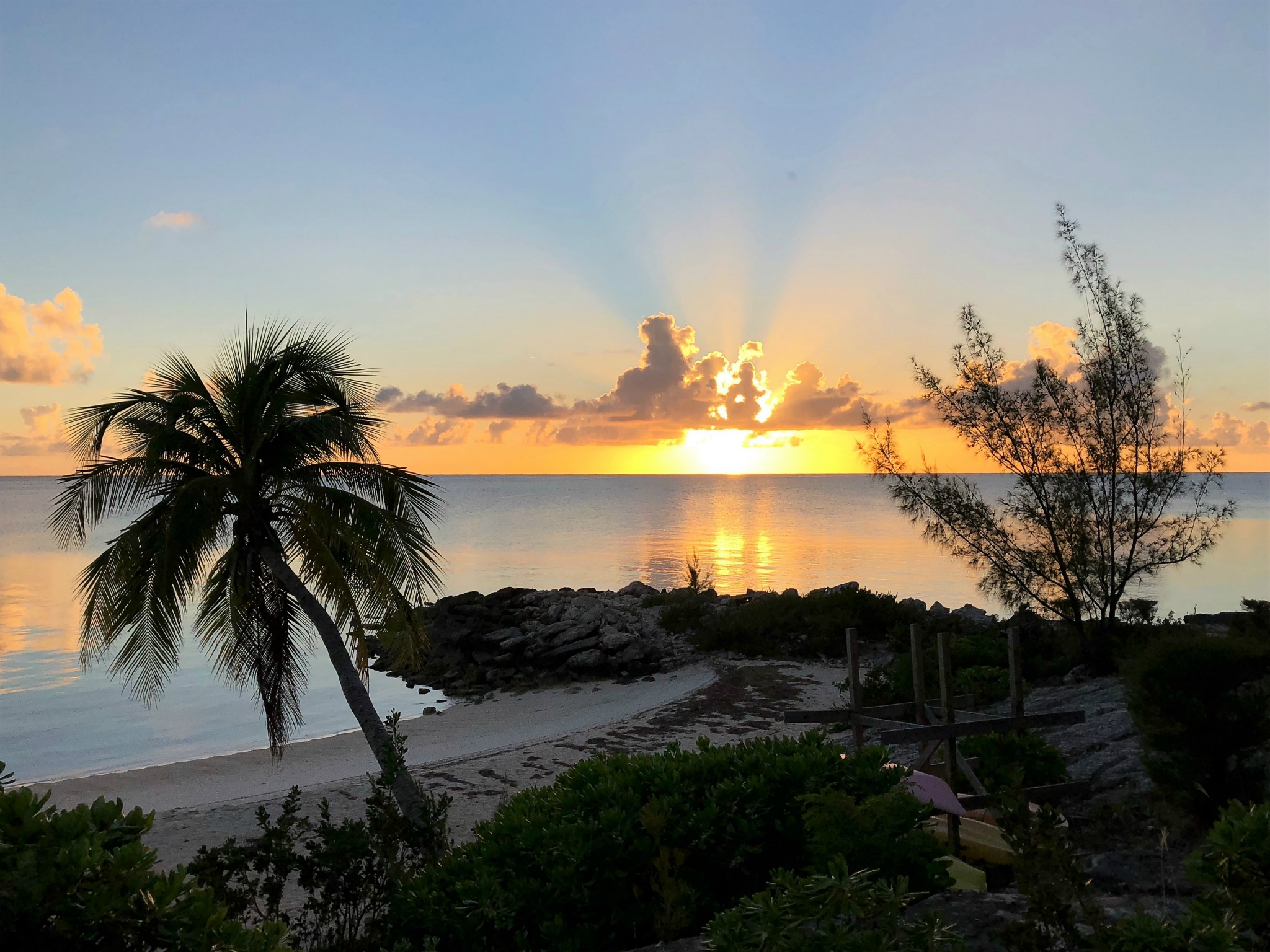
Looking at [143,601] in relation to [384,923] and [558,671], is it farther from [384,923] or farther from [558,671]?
[558,671]

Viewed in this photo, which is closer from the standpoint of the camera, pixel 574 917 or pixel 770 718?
pixel 574 917

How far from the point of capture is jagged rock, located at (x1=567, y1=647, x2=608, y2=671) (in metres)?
22.9

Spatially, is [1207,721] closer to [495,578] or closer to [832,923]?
[832,923]

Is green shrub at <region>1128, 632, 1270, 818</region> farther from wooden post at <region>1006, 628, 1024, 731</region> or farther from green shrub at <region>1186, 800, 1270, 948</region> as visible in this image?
green shrub at <region>1186, 800, 1270, 948</region>

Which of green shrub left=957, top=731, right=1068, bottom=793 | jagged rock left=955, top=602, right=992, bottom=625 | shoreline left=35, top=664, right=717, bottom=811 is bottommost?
shoreline left=35, top=664, right=717, bottom=811

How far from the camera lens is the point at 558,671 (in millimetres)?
23312

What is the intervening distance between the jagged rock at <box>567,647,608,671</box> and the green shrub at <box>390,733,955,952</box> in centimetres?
1683

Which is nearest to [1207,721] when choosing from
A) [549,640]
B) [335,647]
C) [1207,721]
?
[1207,721]

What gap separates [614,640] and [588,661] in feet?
3.30

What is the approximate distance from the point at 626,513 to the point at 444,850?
114088mm

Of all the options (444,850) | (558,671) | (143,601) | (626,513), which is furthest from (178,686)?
(626,513)

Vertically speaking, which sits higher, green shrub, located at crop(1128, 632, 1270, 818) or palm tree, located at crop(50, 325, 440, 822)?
palm tree, located at crop(50, 325, 440, 822)

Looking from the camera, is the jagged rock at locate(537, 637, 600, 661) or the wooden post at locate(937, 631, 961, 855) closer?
the wooden post at locate(937, 631, 961, 855)

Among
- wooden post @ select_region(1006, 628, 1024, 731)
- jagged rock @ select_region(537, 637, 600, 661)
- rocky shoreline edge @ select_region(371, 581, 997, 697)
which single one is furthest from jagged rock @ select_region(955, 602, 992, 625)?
wooden post @ select_region(1006, 628, 1024, 731)
